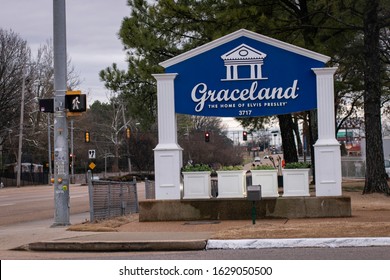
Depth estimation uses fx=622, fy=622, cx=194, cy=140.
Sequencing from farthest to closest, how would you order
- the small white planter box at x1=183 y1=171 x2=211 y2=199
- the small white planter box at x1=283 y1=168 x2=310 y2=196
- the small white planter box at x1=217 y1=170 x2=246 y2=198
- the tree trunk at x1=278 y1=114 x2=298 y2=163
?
the tree trunk at x1=278 y1=114 x2=298 y2=163
the small white planter box at x1=183 y1=171 x2=211 y2=199
the small white planter box at x1=217 y1=170 x2=246 y2=198
the small white planter box at x1=283 y1=168 x2=310 y2=196

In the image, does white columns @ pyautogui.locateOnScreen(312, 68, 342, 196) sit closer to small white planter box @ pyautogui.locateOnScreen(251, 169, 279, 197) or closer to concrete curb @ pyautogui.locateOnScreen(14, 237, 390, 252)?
small white planter box @ pyautogui.locateOnScreen(251, 169, 279, 197)

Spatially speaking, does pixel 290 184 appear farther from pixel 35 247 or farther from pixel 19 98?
pixel 19 98

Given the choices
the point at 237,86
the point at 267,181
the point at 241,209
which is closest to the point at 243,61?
the point at 237,86

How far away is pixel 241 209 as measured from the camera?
55.9 ft

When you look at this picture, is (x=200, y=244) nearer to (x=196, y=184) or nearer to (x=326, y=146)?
(x=196, y=184)

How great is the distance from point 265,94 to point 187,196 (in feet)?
12.1

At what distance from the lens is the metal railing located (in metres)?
18.3

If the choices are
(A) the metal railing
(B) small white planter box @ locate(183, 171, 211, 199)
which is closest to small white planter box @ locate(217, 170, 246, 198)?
(B) small white planter box @ locate(183, 171, 211, 199)

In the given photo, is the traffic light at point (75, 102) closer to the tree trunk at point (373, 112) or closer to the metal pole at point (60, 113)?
the metal pole at point (60, 113)

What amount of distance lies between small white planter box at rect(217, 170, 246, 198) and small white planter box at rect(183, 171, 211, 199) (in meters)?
→ 0.37

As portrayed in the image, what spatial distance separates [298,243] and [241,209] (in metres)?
4.81

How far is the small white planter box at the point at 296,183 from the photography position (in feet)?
56.6

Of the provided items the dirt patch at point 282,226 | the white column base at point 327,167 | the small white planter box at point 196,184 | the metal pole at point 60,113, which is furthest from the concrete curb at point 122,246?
the white column base at point 327,167

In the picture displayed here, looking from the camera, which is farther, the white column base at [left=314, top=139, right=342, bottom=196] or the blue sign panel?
the blue sign panel
